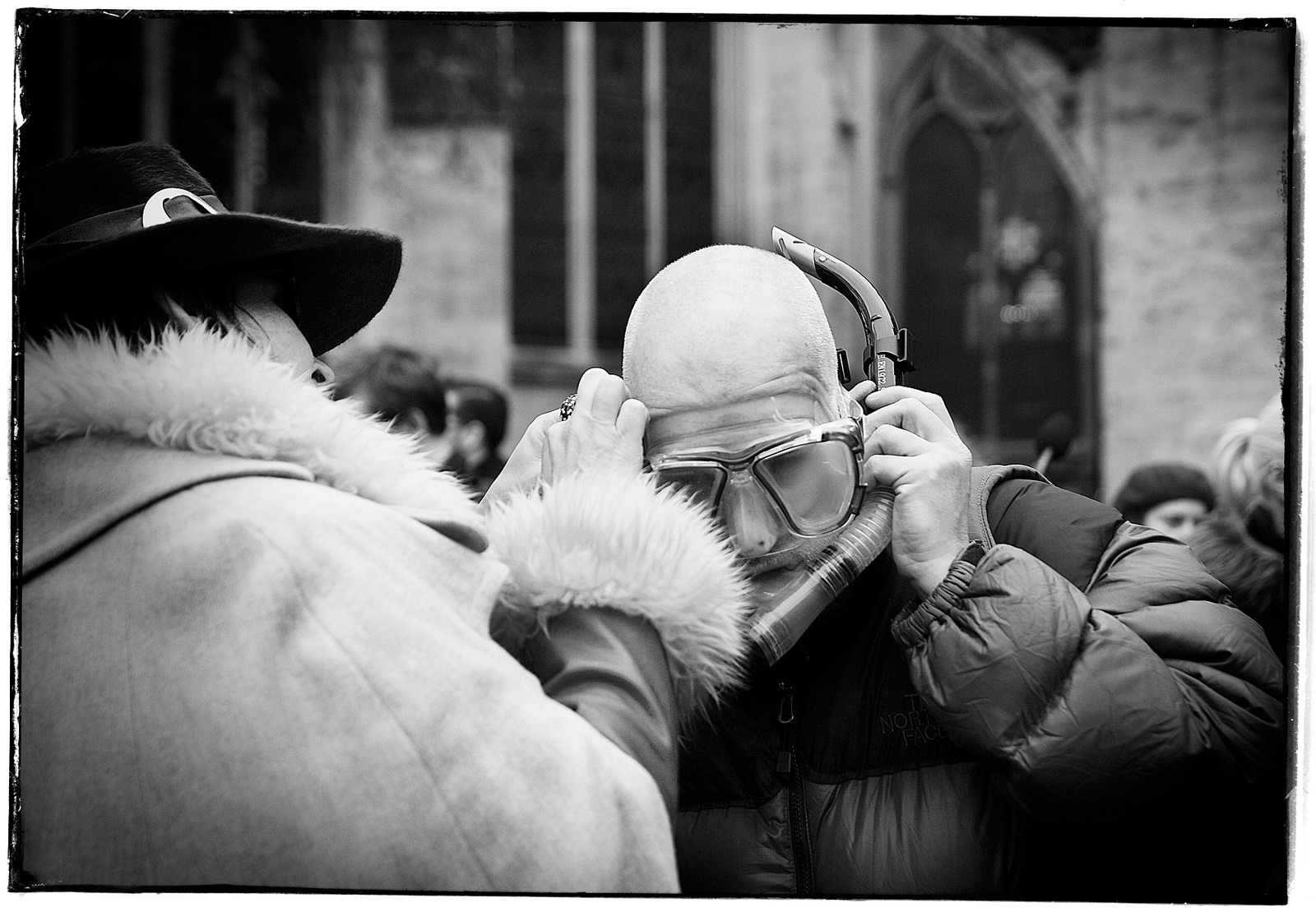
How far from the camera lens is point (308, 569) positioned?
1.40 meters

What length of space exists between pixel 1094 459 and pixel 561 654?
12.5 m

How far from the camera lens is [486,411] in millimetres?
5305

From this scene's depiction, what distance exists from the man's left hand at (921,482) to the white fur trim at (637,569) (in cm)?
28

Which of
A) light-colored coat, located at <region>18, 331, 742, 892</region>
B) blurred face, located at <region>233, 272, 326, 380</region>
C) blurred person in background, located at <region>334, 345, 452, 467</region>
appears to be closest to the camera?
light-colored coat, located at <region>18, 331, 742, 892</region>

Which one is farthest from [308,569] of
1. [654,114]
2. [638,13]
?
[654,114]

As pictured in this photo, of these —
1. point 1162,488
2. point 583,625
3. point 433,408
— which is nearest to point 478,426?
point 433,408

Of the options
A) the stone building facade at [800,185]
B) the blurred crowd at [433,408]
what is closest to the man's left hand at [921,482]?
the blurred crowd at [433,408]

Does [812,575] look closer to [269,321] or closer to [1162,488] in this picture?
[269,321]

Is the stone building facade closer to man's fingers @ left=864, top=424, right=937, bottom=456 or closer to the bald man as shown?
the bald man

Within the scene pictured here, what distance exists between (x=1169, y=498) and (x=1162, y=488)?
54 millimetres

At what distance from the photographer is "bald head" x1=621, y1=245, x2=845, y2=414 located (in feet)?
6.09

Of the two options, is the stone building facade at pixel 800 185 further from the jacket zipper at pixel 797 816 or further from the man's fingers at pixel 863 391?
the jacket zipper at pixel 797 816

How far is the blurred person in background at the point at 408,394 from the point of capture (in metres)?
4.77

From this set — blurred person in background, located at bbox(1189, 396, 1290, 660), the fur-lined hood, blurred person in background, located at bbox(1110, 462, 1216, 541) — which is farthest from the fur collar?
blurred person in background, located at bbox(1110, 462, 1216, 541)
